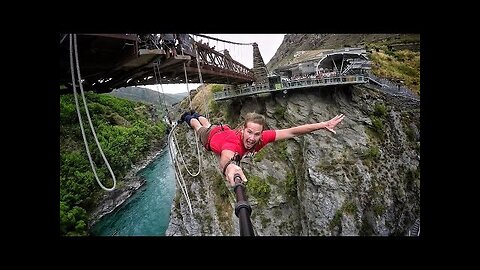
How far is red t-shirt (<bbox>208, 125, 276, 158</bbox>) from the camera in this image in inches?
98.6

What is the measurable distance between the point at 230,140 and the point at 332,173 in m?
9.12

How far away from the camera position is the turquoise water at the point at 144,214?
15.0 m

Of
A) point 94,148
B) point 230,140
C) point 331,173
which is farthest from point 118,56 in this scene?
point 94,148

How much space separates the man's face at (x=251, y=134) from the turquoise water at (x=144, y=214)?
42.9 feet

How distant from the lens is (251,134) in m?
2.50

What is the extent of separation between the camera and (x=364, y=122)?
1097cm

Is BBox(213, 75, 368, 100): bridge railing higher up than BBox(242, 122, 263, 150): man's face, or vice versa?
BBox(213, 75, 368, 100): bridge railing

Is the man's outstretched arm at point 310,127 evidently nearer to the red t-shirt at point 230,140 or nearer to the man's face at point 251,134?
the red t-shirt at point 230,140

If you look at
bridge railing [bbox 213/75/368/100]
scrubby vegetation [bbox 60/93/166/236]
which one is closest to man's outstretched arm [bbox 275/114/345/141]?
bridge railing [bbox 213/75/368/100]

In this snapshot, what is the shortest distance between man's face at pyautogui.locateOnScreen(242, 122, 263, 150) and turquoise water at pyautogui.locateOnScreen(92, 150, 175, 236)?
13.1m

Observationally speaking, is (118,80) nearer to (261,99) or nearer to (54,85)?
(54,85)

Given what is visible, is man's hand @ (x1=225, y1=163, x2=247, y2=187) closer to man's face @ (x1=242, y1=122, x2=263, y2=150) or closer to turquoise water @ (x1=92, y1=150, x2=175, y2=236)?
man's face @ (x1=242, y1=122, x2=263, y2=150)

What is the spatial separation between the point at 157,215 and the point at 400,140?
13216 mm

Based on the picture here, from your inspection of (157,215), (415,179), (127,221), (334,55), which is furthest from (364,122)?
(127,221)
